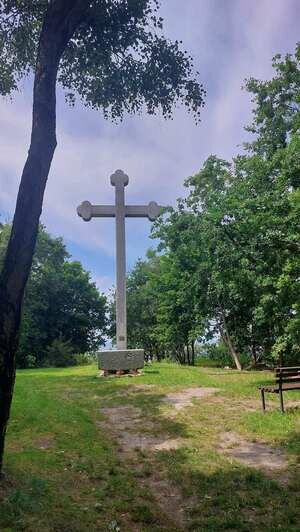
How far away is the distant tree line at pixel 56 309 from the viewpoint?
120 ft

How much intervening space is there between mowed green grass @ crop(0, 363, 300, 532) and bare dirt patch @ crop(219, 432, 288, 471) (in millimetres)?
150

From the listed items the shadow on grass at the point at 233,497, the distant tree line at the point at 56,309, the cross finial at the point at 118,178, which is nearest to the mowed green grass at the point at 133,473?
the shadow on grass at the point at 233,497

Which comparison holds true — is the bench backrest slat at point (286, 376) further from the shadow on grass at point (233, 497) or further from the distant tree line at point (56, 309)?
the distant tree line at point (56, 309)

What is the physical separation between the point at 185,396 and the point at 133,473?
235 inches

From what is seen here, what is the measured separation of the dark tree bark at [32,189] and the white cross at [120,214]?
1185 cm

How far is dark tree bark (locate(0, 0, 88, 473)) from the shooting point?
461cm

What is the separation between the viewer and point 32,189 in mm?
4867

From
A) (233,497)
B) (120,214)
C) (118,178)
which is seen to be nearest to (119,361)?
(120,214)

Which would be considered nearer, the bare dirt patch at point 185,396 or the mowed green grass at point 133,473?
the mowed green grass at point 133,473

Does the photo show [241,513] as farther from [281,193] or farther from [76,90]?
[281,193]

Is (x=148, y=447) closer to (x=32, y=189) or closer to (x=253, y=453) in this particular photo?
(x=253, y=453)

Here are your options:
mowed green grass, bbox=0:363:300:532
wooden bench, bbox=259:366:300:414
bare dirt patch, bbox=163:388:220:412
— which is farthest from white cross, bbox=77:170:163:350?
wooden bench, bbox=259:366:300:414

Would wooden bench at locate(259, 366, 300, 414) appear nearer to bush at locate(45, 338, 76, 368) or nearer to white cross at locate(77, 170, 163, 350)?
white cross at locate(77, 170, 163, 350)

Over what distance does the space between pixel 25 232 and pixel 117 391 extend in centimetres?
882
